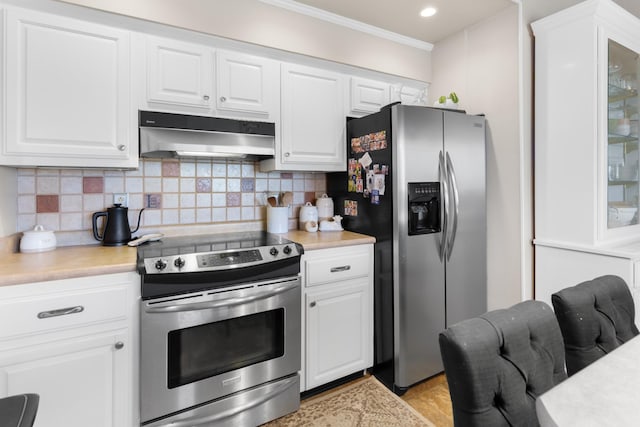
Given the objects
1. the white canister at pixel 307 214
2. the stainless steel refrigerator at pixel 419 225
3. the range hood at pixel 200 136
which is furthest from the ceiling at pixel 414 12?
the white canister at pixel 307 214

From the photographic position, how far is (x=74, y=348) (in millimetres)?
1393

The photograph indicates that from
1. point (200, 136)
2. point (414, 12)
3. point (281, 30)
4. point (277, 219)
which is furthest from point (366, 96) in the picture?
point (200, 136)

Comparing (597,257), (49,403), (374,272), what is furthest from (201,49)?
(597,257)

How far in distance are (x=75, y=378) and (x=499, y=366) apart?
1.62 metres

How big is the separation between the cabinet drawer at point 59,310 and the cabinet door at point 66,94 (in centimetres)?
69

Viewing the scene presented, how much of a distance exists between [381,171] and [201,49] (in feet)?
4.27

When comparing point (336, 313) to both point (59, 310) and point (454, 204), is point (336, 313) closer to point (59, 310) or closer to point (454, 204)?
point (454, 204)

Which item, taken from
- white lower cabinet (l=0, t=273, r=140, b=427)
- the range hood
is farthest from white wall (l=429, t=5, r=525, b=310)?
white lower cabinet (l=0, t=273, r=140, b=427)

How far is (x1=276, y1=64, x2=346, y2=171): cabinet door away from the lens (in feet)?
7.29

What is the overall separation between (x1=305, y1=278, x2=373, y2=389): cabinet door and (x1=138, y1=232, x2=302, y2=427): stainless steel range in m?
0.13

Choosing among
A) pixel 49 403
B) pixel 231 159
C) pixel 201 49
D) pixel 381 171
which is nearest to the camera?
pixel 49 403

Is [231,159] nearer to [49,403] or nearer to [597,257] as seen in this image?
[49,403]

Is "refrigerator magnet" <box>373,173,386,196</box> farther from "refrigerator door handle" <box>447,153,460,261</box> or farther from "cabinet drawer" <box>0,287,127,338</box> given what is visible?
"cabinet drawer" <box>0,287,127,338</box>

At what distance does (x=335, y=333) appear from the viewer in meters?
2.06
